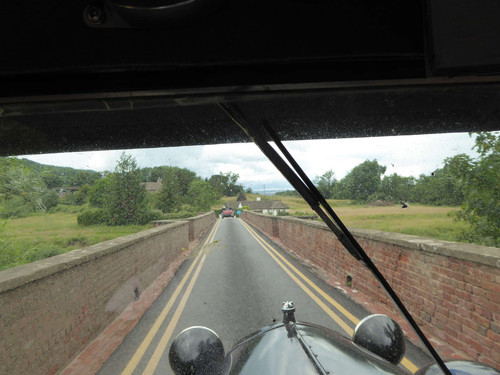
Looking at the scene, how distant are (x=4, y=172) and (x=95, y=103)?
0.83 metres

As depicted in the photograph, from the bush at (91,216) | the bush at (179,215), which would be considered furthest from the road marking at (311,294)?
the bush at (91,216)

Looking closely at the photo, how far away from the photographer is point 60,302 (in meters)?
3.43

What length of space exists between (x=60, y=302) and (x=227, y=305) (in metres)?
2.08

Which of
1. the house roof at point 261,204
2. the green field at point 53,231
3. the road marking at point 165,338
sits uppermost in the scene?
the house roof at point 261,204

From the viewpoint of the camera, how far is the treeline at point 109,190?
4.85 ft

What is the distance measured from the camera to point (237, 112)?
43.1 inches

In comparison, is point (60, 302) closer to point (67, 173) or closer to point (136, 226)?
point (136, 226)

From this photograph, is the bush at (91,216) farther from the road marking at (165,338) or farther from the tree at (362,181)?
the road marking at (165,338)

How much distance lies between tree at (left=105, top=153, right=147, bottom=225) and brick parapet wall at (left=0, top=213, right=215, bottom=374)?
62cm

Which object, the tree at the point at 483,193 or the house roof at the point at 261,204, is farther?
the house roof at the point at 261,204

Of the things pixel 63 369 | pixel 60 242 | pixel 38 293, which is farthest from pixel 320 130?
pixel 63 369

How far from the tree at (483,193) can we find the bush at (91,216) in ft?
6.10

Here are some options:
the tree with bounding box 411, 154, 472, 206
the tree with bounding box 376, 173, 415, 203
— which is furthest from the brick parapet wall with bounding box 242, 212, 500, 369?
the tree with bounding box 376, 173, 415, 203

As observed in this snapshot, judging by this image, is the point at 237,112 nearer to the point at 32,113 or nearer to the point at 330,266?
the point at 32,113
